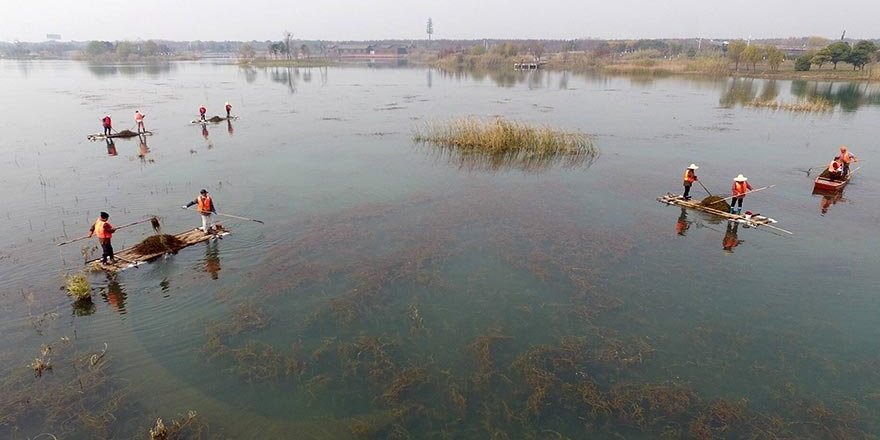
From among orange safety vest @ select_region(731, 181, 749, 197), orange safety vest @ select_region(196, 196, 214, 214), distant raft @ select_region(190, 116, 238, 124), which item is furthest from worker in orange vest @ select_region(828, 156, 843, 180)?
distant raft @ select_region(190, 116, 238, 124)

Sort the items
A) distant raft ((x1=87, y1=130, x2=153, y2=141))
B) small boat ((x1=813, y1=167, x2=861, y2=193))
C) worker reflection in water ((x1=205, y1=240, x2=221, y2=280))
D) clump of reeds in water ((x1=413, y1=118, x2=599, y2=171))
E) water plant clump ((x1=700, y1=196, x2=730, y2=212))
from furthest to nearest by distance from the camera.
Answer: distant raft ((x1=87, y1=130, x2=153, y2=141))
clump of reeds in water ((x1=413, y1=118, x2=599, y2=171))
small boat ((x1=813, y1=167, x2=861, y2=193))
water plant clump ((x1=700, y1=196, x2=730, y2=212))
worker reflection in water ((x1=205, y1=240, x2=221, y2=280))

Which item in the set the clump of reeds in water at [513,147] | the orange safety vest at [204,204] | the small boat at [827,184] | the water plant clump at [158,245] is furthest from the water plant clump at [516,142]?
the water plant clump at [158,245]

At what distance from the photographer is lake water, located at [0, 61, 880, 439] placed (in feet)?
29.6

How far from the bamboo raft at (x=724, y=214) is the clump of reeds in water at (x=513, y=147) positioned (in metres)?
7.61

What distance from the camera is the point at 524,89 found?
68000 mm

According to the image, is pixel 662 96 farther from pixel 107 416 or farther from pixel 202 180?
pixel 107 416

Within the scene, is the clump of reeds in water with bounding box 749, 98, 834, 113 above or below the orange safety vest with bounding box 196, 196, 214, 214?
above

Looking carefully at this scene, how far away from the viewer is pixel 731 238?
16.8 metres

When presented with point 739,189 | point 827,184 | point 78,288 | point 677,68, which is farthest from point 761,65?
point 78,288

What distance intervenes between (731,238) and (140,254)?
19204mm

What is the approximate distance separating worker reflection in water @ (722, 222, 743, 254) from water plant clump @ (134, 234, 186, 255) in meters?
17.7

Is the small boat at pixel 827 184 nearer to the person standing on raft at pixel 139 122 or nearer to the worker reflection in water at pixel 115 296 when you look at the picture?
the worker reflection in water at pixel 115 296

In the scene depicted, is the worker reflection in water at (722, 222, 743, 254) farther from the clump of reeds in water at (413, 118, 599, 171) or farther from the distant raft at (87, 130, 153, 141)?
the distant raft at (87, 130, 153, 141)

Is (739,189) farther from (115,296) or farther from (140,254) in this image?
(115,296)
